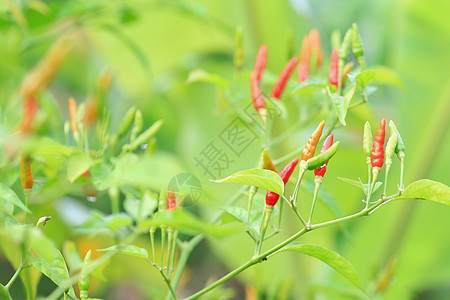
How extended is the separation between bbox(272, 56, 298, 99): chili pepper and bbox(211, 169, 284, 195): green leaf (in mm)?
176

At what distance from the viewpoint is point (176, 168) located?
0.36 metres

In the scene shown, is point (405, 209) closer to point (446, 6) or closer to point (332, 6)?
point (446, 6)

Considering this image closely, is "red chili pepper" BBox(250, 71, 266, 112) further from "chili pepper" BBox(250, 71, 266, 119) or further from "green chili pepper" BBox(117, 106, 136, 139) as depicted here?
"green chili pepper" BBox(117, 106, 136, 139)

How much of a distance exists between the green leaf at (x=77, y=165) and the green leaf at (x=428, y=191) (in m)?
0.26

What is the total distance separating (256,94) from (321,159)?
0.53 ft

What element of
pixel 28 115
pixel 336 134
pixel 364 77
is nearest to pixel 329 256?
pixel 364 77

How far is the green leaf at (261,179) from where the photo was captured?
13.6 inches

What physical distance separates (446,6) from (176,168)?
1.00 m

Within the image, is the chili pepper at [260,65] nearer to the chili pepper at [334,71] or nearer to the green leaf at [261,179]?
the chili pepper at [334,71]

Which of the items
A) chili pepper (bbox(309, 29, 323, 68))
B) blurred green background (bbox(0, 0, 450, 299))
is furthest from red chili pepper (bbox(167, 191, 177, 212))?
blurred green background (bbox(0, 0, 450, 299))

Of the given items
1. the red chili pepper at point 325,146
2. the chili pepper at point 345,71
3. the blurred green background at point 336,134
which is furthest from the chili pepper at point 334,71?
the blurred green background at point 336,134

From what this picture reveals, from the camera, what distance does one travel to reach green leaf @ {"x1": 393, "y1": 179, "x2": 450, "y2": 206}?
0.35m

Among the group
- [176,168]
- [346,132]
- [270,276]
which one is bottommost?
[270,276]

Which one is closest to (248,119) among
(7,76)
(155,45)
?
(7,76)
